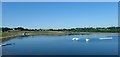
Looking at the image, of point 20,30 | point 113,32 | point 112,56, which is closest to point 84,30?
point 113,32

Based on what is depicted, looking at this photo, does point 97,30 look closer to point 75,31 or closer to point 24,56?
point 75,31

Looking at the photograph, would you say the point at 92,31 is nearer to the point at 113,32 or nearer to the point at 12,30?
the point at 113,32

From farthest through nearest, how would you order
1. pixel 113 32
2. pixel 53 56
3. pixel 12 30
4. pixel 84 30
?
pixel 84 30
pixel 113 32
pixel 12 30
pixel 53 56

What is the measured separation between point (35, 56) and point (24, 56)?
21.8 inches

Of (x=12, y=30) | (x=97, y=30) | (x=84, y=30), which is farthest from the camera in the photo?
(x=84, y=30)

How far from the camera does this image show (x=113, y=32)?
3816cm

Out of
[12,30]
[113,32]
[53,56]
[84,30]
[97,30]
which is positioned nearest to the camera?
[53,56]

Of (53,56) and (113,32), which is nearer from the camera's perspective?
(53,56)

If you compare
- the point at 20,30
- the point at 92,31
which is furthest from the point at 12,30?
the point at 92,31

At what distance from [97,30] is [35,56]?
30.5m

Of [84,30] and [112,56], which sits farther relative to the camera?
[84,30]

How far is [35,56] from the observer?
11398 mm

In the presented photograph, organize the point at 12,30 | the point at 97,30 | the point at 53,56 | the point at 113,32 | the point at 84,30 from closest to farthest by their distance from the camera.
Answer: the point at 53,56 < the point at 12,30 < the point at 113,32 < the point at 97,30 < the point at 84,30

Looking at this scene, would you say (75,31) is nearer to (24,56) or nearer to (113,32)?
(113,32)
